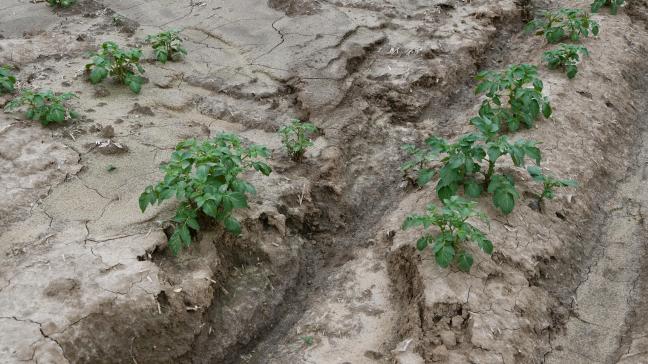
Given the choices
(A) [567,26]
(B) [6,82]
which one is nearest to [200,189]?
(B) [6,82]

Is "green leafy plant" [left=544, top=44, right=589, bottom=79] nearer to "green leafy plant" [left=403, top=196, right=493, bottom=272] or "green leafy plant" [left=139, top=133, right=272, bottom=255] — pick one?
"green leafy plant" [left=403, top=196, right=493, bottom=272]

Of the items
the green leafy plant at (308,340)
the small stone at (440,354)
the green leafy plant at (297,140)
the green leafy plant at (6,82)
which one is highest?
the green leafy plant at (6,82)

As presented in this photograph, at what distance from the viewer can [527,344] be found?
314cm

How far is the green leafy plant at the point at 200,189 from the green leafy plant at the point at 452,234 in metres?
1.03

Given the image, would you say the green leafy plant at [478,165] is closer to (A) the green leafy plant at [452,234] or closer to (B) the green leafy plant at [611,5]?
(A) the green leafy plant at [452,234]

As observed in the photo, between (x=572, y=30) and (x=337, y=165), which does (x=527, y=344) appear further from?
(x=572, y=30)

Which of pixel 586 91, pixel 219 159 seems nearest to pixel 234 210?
pixel 219 159

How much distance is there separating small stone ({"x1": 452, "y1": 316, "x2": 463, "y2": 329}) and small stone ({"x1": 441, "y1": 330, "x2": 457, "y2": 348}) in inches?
1.8

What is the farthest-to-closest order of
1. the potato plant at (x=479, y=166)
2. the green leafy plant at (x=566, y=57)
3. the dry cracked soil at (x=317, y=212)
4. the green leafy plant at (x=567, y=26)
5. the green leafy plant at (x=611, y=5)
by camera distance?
1. the green leafy plant at (x=611, y=5)
2. the green leafy plant at (x=567, y=26)
3. the green leafy plant at (x=566, y=57)
4. the potato plant at (x=479, y=166)
5. the dry cracked soil at (x=317, y=212)

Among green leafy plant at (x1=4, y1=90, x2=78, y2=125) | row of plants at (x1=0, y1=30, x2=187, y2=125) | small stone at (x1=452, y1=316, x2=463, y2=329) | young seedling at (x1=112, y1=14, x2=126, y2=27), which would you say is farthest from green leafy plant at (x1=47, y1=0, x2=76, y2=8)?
small stone at (x1=452, y1=316, x2=463, y2=329)

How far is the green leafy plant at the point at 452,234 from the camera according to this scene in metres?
3.23

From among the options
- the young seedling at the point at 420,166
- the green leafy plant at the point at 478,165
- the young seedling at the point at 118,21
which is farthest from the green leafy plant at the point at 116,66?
the green leafy plant at the point at 478,165

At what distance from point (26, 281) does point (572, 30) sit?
5004 millimetres

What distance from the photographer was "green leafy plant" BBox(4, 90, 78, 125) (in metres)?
4.26
